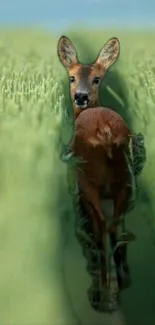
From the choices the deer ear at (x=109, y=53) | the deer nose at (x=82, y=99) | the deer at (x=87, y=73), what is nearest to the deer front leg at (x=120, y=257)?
the deer at (x=87, y=73)

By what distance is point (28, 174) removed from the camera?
8.33 ft

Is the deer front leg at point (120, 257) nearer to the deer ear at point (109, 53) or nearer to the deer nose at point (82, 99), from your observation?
the deer nose at point (82, 99)

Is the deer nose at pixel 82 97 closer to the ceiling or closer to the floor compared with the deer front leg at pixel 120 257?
closer to the ceiling

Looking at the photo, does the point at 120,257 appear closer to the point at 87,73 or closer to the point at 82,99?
the point at 82,99

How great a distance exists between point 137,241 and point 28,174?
55cm

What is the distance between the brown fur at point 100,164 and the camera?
2520 millimetres

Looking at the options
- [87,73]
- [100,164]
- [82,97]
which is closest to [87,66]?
[87,73]

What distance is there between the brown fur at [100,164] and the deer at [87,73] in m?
0.02

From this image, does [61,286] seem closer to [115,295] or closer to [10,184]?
Result: [115,295]

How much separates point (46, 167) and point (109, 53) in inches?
22.9

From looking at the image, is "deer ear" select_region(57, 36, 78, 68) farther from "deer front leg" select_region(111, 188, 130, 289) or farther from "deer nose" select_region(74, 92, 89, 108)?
"deer front leg" select_region(111, 188, 130, 289)

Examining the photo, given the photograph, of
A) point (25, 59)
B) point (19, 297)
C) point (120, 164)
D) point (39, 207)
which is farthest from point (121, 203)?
point (25, 59)

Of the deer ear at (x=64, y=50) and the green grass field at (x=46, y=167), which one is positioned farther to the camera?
the deer ear at (x=64, y=50)

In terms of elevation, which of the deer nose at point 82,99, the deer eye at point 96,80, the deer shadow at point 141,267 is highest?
the deer eye at point 96,80
